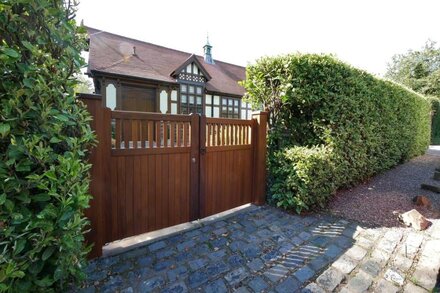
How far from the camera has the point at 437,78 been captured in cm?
1844

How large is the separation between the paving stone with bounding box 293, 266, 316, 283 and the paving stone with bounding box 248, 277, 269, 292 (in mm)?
324

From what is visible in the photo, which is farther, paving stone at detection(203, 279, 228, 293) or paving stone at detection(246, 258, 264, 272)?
paving stone at detection(246, 258, 264, 272)

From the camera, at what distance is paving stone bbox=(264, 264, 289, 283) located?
193cm

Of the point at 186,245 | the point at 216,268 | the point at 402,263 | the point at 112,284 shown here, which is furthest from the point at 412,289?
the point at 112,284

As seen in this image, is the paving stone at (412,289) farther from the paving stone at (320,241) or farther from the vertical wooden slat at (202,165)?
the vertical wooden slat at (202,165)

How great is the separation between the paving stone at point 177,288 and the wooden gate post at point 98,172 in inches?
33.7

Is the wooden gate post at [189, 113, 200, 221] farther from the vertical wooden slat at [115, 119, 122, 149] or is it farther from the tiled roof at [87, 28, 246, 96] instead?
the tiled roof at [87, 28, 246, 96]

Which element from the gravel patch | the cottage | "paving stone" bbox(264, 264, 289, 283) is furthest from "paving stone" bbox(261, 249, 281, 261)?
the cottage

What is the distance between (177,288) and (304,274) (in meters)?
1.14

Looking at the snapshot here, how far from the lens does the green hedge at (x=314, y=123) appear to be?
340 centimetres

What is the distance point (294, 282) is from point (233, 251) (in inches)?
26.2

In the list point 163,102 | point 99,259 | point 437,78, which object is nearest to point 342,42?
point 163,102

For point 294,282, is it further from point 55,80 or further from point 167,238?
point 55,80

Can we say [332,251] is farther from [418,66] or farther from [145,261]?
[418,66]
